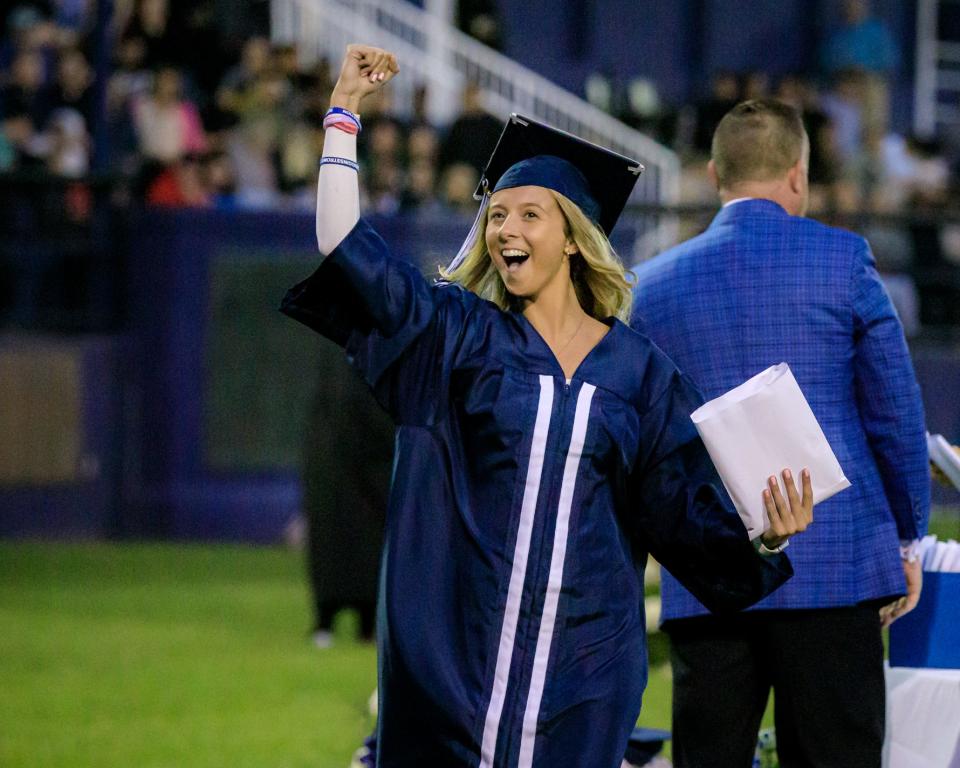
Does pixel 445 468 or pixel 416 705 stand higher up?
pixel 445 468

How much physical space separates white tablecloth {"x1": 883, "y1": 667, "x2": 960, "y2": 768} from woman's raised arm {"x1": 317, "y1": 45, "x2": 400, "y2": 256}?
2.15m

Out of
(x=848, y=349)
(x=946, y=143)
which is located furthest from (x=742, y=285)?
(x=946, y=143)

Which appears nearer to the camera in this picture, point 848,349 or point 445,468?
point 445,468

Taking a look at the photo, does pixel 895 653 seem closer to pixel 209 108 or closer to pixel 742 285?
pixel 742 285

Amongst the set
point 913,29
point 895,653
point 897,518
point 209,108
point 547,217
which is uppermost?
point 913,29

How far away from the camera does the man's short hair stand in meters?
4.82

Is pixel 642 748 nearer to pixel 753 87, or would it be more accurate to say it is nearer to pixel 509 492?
pixel 509 492

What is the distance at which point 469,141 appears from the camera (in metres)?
14.0

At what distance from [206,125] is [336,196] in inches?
400

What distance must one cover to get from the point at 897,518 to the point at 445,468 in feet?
4.74

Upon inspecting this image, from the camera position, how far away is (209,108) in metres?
13.8

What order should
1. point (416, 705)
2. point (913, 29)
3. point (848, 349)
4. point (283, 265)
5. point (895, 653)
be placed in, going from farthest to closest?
point (913, 29) → point (283, 265) → point (895, 653) → point (848, 349) → point (416, 705)

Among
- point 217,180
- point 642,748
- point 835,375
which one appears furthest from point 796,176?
point 217,180

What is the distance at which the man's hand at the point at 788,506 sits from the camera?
13.1 feet
